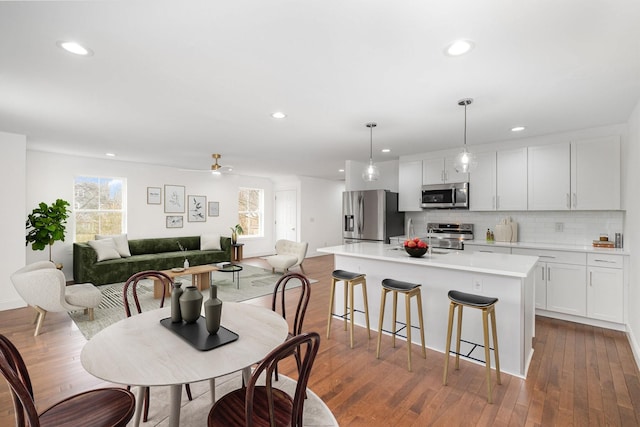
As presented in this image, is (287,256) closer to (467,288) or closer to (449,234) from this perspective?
(449,234)

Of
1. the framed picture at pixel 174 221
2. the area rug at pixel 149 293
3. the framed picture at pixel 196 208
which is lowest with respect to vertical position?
the area rug at pixel 149 293

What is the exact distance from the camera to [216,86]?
2594 millimetres

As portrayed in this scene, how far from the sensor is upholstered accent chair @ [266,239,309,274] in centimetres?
634

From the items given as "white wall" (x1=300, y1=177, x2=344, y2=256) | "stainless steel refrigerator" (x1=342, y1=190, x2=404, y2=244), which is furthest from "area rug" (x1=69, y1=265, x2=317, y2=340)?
"white wall" (x1=300, y1=177, x2=344, y2=256)

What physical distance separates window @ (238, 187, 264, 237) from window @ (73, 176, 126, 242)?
3066mm

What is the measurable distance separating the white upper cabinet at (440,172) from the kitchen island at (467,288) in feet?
6.70

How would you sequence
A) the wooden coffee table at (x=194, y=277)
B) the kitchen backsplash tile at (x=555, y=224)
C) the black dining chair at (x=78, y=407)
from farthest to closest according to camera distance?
the wooden coffee table at (x=194, y=277) → the kitchen backsplash tile at (x=555, y=224) → the black dining chair at (x=78, y=407)

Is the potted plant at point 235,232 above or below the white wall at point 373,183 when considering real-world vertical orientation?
below

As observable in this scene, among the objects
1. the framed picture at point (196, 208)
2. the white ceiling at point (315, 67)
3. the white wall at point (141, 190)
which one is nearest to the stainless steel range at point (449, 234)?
the white ceiling at point (315, 67)

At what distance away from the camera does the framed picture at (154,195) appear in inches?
270

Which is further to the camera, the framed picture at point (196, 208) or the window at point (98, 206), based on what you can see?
the framed picture at point (196, 208)

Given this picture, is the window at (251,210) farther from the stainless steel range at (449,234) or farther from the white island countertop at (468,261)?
the white island countertop at (468,261)

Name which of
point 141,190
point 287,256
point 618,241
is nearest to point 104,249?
point 141,190

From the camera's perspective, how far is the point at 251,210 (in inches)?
362
